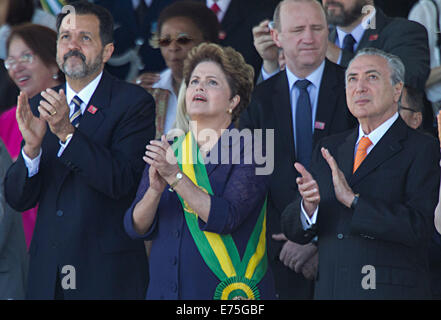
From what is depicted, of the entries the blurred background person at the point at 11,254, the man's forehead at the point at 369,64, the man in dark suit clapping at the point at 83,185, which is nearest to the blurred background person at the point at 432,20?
the man's forehead at the point at 369,64

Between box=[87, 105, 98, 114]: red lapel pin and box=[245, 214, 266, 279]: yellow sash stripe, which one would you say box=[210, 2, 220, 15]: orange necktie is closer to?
box=[87, 105, 98, 114]: red lapel pin

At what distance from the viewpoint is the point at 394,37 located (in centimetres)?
509

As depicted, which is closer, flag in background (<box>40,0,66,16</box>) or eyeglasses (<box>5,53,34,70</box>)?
eyeglasses (<box>5,53,34,70</box>)

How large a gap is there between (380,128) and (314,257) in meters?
0.78

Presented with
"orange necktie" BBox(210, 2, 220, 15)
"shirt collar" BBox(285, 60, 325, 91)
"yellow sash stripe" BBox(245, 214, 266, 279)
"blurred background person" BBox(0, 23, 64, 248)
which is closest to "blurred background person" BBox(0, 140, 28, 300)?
"blurred background person" BBox(0, 23, 64, 248)

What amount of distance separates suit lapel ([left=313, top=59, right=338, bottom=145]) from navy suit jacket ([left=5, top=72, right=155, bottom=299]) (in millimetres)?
951

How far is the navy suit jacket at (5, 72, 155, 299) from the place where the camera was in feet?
14.2

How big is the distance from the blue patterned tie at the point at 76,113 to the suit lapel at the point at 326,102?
4.09ft

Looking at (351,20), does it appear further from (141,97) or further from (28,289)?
(28,289)

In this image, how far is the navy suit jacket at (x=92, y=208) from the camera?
14.2 ft

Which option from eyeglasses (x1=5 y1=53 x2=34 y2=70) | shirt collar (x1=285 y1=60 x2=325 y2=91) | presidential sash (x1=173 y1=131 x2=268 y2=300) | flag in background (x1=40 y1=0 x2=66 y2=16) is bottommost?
presidential sash (x1=173 y1=131 x2=268 y2=300)

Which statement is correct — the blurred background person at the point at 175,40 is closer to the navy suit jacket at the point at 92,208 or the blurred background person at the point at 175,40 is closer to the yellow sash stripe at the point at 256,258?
the navy suit jacket at the point at 92,208

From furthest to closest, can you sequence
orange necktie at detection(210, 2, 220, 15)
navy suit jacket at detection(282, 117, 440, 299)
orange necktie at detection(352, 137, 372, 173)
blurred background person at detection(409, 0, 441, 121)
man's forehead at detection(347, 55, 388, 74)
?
1. orange necktie at detection(210, 2, 220, 15)
2. blurred background person at detection(409, 0, 441, 121)
3. man's forehead at detection(347, 55, 388, 74)
4. orange necktie at detection(352, 137, 372, 173)
5. navy suit jacket at detection(282, 117, 440, 299)
